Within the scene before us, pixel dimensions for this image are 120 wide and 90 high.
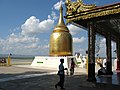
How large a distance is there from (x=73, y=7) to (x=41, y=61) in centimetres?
2010

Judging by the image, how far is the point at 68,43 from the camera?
123 feet

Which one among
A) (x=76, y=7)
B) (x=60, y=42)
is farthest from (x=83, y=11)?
(x=60, y=42)

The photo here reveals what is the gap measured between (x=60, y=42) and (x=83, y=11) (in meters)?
21.8

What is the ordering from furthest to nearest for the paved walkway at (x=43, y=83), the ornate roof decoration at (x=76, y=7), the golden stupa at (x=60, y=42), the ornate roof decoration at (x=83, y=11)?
the golden stupa at (x=60, y=42), the ornate roof decoration at (x=76, y=7), the ornate roof decoration at (x=83, y=11), the paved walkway at (x=43, y=83)

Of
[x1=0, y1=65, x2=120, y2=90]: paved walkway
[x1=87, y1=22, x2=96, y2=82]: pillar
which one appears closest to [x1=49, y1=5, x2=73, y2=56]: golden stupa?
[x1=0, y1=65, x2=120, y2=90]: paved walkway

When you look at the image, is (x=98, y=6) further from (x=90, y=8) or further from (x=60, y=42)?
(x=60, y=42)

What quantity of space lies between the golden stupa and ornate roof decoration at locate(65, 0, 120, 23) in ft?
67.9

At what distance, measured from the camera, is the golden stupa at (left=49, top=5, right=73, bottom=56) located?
36500mm

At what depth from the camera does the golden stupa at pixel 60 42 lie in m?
36.5

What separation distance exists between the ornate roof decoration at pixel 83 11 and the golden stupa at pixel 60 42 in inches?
814

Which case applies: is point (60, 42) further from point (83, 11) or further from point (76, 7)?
point (83, 11)

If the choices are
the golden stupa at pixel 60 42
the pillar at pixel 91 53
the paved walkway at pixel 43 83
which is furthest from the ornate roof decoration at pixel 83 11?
the golden stupa at pixel 60 42

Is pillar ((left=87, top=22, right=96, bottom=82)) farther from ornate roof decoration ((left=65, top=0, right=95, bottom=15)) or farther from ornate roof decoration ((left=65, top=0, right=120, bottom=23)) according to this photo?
ornate roof decoration ((left=65, top=0, right=95, bottom=15))

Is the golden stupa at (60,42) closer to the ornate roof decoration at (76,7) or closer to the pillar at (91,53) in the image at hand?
the pillar at (91,53)
